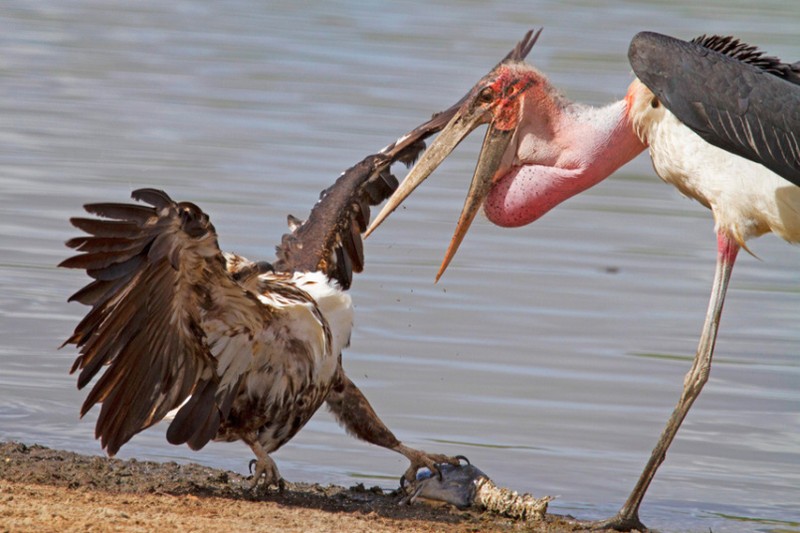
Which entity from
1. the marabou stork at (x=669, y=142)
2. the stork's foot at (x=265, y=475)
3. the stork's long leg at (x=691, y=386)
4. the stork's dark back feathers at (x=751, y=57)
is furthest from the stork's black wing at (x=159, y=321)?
the stork's dark back feathers at (x=751, y=57)

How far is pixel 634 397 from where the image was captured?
30.1ft

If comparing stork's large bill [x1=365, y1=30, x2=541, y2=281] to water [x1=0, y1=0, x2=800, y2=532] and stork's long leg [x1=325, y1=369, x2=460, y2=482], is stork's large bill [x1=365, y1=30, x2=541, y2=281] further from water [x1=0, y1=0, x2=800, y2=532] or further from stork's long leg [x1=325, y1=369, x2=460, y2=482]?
water [x1=0, y1=0, x2=800, y2=532]

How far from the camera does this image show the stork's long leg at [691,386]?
24.3 ft

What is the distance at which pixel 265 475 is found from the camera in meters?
7.11

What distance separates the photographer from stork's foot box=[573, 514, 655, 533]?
24.1 ft

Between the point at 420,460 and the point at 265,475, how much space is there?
31.5 inches

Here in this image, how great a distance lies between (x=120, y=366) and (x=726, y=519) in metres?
2.95

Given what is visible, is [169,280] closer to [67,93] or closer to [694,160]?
[694,160]

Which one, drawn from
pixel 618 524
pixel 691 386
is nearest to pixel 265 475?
pixel 618 524

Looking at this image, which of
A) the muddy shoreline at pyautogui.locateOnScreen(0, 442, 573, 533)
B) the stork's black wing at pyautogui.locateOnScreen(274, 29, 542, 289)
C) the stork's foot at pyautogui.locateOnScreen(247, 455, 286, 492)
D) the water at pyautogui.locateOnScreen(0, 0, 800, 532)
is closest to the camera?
Result: the muddy shoreline at pyautogui.locateOnScreen(0, 442, 573, 533)

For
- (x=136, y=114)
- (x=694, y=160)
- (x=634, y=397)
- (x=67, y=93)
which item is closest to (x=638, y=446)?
(x=634, y=397)

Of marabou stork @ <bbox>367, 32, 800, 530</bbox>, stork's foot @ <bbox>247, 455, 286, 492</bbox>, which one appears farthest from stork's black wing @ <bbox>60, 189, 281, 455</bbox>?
marabou stork @ <bbox>367, 32, 800, 530</bbox>

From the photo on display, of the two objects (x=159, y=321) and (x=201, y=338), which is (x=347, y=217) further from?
(x=159, y=321)

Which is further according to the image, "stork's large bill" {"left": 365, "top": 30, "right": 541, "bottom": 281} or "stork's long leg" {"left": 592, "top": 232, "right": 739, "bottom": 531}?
"stork's large bill" {"left": 365, "top": 30, "right": 541, "bottom": 281}
